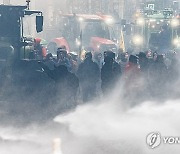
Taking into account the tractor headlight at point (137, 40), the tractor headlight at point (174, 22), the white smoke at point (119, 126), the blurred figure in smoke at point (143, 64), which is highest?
the tractor headlight at point (174, 22)

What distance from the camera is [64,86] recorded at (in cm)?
1139

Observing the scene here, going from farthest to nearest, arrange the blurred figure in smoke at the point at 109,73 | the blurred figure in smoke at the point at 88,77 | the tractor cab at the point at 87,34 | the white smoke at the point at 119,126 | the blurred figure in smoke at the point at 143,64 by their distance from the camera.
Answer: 1. the tractor cab at the point at 87,34
2. the blurred figure in smoke at the point at 143,64
3. the blurred figure in smoke at the point at 88,77
4. the blurred figure in smoke at the point at 109,73
5. the white smoke at the point at 119,126

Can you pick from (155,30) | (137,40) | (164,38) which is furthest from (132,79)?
(137,40)

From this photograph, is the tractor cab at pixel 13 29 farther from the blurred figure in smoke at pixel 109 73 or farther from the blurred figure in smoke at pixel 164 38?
the blurred figure in smoke at pixel 164 38

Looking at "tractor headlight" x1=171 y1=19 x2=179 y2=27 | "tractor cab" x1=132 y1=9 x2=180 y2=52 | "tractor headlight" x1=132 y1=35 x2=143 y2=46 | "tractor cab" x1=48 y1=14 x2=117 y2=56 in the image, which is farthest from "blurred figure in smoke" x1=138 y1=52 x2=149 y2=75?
"tractor headlight" x1=132 y1=35 x2=143 y2=46

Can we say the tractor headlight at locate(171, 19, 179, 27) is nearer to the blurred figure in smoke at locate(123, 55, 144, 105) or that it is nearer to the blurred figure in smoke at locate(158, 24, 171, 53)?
the blurred figure in smoke at locate(158, 24, 171, 53)

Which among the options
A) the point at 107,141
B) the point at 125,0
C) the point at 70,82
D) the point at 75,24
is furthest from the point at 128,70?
the point at 125,0

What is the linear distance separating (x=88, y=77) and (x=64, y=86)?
3.92ft

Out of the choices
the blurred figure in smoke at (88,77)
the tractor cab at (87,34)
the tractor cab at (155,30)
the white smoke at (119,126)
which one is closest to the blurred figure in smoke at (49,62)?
the blurred figure in smoke at (88,77)

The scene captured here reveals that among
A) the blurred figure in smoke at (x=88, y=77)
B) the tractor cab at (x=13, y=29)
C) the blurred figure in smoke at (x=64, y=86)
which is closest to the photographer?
the blurred figure in smoke at (x=64, y=86)

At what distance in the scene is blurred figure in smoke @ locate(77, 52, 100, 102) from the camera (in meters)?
12.3

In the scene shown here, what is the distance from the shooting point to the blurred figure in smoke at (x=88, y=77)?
1226 centimetres

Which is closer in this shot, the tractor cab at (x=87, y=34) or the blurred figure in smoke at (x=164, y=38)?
the blurred figure in smoke at (x=164, y=38)

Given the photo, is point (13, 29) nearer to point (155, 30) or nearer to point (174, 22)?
point (155, 30)
